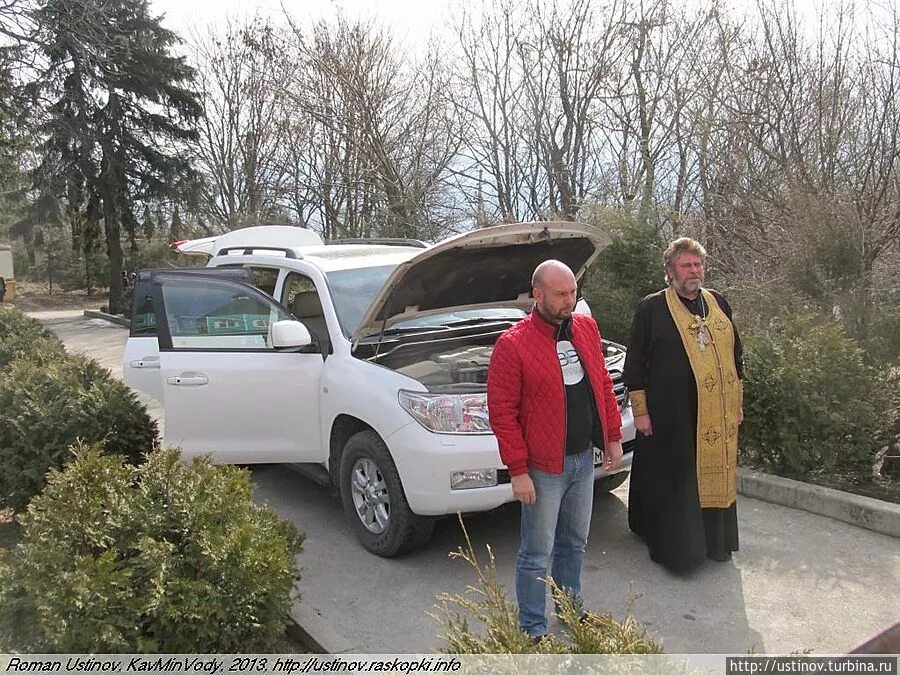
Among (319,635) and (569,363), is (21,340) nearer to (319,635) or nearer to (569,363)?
(319,635)

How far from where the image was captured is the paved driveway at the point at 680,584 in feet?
11.4

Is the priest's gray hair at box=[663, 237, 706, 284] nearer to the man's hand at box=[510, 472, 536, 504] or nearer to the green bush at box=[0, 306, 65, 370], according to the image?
the man's hand at box=[510, 472, 536, 504]

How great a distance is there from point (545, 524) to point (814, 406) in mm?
2817

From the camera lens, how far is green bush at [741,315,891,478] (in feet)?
16.6

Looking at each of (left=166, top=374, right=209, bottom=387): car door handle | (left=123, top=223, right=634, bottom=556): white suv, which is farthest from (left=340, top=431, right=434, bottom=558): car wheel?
(left=166, top=374, right=209, bottom=387): car door handle

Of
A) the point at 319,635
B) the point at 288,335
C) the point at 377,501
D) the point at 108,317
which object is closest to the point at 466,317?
the point at 288,335

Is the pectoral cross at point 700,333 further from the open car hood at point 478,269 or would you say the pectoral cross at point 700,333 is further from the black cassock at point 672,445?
the open car hood at point 478,269

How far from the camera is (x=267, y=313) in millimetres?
5168

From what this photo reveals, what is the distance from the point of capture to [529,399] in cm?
310

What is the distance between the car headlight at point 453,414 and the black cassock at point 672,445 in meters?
0.85

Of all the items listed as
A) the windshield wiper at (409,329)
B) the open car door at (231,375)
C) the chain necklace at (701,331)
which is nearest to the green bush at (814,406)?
the chain necklace at (701,331)

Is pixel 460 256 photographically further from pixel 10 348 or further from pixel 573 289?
pixel 10 348

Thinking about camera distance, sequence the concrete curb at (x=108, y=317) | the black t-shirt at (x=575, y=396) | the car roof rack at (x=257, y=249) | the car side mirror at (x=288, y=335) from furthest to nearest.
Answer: the concrete curb at (x=108, y=317)
the car roof rack at (x=257, y=249)
the car side mirror at (x=288, y=335)
the black t-shirt at (x=575, y=396)

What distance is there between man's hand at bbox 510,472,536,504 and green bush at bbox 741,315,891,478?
9.43 feet
